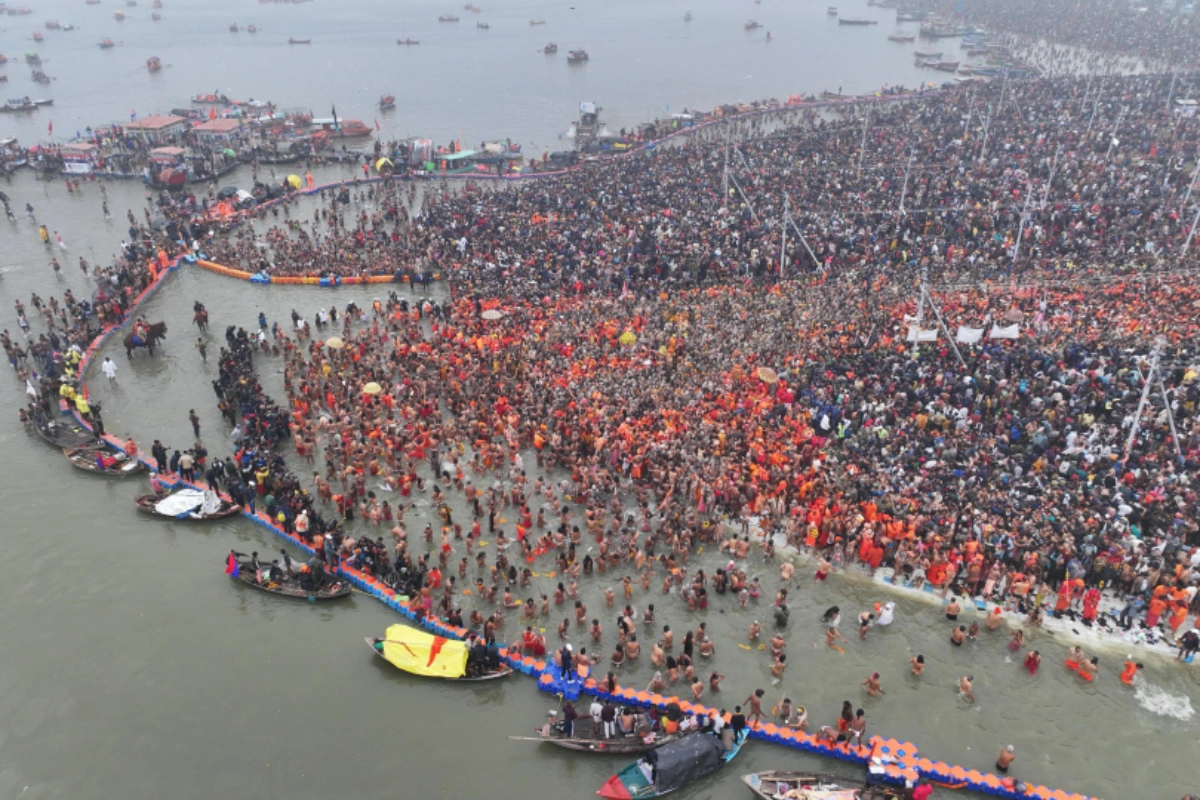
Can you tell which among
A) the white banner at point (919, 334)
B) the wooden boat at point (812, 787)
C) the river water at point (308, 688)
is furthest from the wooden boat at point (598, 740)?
the white banner at point (919, 334)

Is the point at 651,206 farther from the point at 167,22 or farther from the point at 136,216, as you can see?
the point at 167,22

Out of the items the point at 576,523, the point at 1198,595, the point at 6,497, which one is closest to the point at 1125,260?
the point at 1198,595

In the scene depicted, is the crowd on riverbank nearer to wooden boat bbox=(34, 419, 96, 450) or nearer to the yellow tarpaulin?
wooden boat bbox=(34, 419, 96, 450)

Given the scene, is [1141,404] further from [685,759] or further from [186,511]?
[186,511]

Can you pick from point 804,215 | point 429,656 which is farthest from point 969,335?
point 429,656

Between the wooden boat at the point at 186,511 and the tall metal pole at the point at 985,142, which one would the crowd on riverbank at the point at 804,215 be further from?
the wooden boat at the point at 186,511

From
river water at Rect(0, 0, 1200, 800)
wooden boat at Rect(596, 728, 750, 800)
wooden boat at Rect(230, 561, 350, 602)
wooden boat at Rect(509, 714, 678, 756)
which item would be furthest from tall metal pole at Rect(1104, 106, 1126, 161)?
wooden boat at Rect(230, 561, 350, 602)
